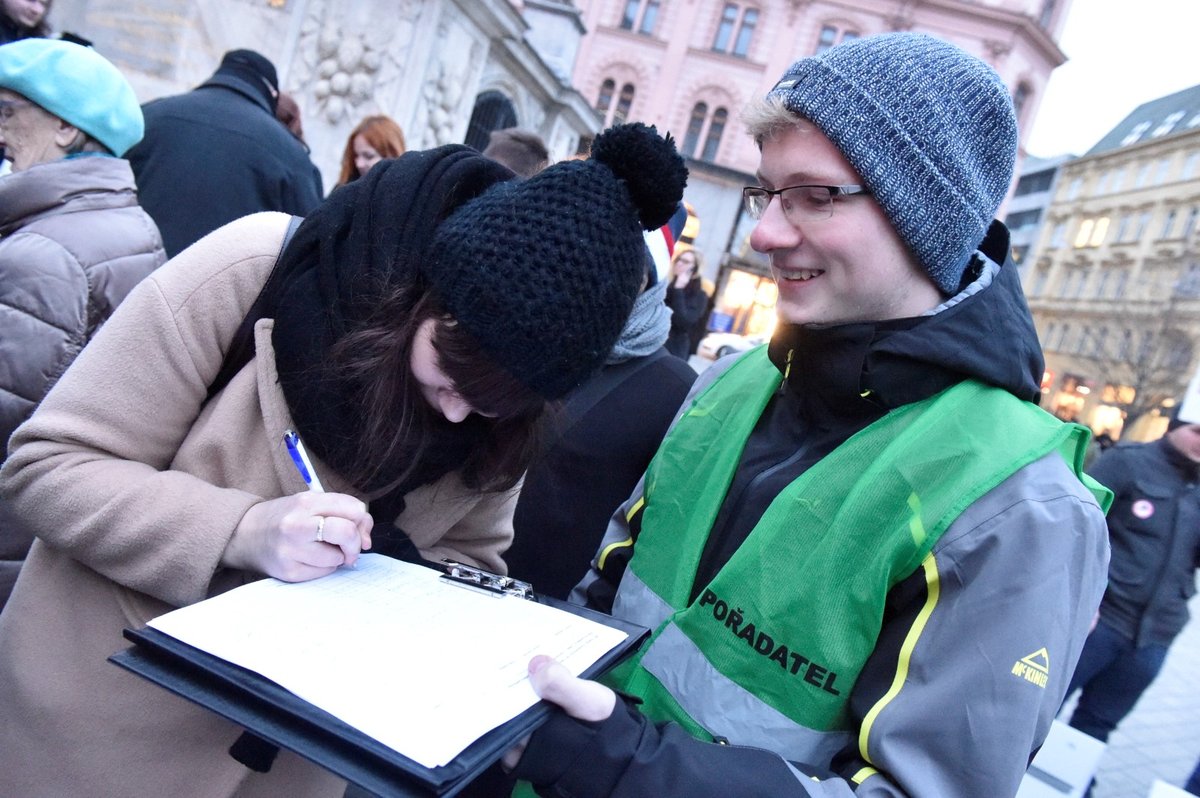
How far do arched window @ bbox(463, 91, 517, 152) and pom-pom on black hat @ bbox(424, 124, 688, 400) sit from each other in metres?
8.95

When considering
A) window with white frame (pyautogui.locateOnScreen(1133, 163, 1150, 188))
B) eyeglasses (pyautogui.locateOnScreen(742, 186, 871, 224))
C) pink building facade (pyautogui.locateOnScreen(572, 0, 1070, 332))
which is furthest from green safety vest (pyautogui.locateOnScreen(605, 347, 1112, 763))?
window with white frame (pyautogui.locateOnScreen(1133, 163, 1150, 188))

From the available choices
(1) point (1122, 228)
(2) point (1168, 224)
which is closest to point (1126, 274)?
(2) point (1168, 224)

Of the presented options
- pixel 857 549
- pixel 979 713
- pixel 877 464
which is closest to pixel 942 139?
pixel 877 464

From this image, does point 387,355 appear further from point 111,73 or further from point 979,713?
point 111,73

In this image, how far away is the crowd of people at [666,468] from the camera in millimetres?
1100

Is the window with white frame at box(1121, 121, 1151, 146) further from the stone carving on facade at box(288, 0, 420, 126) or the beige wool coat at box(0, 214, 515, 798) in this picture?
the beige wool coat at box(0, 214, 515, 798)

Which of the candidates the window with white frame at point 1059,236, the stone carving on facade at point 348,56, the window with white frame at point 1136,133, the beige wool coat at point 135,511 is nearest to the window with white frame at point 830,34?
the window with white frame at point 1059,236

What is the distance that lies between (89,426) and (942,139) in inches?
59.7

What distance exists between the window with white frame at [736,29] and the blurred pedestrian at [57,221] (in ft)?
110

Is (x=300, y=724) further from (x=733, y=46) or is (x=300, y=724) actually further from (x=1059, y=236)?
(x=1059, y=236)

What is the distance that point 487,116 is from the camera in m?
10.3

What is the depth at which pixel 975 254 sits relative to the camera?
159 cm

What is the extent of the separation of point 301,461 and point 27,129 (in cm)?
164

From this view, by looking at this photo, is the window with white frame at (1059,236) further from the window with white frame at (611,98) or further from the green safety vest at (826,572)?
the green safety vest at (826,572)
